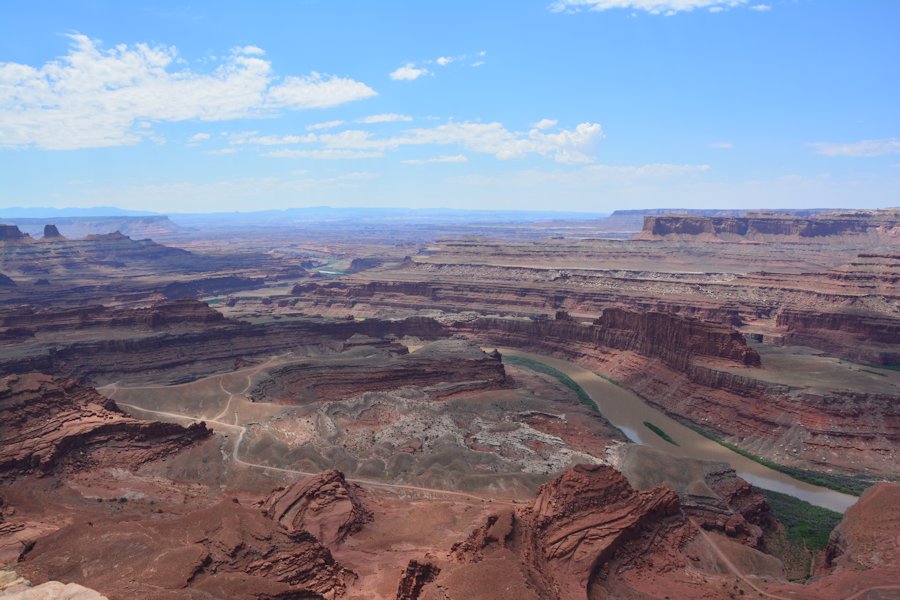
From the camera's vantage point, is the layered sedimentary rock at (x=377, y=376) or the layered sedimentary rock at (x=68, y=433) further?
the layered sedimentary rock at (x=377, y=376)

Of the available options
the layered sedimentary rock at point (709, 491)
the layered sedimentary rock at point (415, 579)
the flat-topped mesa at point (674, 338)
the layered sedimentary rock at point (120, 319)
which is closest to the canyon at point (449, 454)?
the layered sedimentary rock at point (415, 579)

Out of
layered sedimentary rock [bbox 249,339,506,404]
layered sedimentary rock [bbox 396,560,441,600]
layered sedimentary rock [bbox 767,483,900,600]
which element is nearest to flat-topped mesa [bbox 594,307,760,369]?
layered sedimentary rock [bbox 249,339,506,404]

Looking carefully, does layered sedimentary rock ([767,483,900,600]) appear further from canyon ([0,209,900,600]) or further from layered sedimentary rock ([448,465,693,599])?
layered sedimentary rock ([448,465,693,599])

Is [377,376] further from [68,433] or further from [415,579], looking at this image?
[415,579]

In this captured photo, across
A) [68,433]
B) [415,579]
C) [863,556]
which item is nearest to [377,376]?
[68,433]

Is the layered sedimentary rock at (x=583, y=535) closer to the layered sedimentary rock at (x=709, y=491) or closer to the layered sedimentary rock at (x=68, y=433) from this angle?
the layered sedimentary rock at (x=709, y=491)
